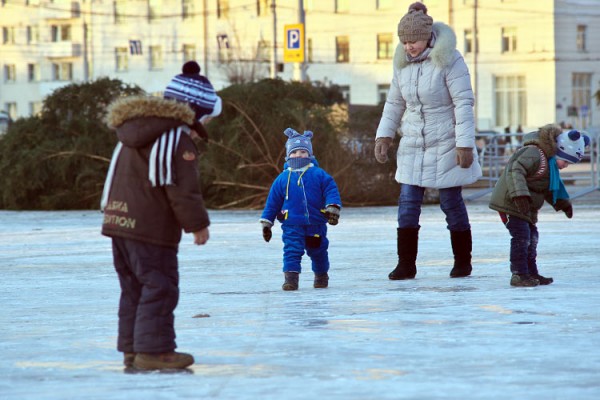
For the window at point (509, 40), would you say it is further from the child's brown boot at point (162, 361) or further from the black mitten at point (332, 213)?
the child's brown boot at point (162, 361)

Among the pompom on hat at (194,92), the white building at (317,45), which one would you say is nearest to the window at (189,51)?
the white building at (317,45)

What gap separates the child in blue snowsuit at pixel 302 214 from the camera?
30.0 feet

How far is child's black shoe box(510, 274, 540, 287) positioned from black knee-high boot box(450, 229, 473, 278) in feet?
2.61

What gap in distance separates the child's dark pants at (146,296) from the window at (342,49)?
220ft

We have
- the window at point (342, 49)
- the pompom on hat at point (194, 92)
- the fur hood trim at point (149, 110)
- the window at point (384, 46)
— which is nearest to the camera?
the fur hood trim at point (149, 110)

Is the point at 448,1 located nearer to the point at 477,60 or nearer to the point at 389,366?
the point at 477,60

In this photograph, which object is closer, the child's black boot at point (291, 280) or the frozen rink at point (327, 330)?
the frozen rink at point (327, 330)

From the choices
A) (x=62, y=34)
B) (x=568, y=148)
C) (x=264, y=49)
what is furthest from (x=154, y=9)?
(x=568, y=148)

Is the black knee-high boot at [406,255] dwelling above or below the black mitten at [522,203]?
below

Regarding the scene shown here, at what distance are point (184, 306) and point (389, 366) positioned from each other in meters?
2.63

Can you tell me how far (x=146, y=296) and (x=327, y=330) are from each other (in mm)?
1299

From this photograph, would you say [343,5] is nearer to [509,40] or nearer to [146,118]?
[509,40]

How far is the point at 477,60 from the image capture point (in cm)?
6762

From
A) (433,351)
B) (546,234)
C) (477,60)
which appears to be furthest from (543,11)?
(433,351)
